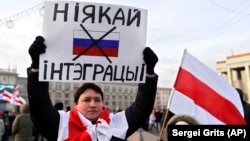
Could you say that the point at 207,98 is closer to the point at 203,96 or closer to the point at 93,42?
the point at 203,96

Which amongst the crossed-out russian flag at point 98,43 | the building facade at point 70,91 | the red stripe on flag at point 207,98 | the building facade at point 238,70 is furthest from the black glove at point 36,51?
the building facade at point 70,91

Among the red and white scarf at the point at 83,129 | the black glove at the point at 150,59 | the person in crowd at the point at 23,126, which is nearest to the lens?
the red and white scarf at the point at 83,129

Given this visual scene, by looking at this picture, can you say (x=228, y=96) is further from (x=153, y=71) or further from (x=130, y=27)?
(x=130, y=27)

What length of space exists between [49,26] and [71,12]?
0.63ft

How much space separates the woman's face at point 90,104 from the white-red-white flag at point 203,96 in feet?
2.36

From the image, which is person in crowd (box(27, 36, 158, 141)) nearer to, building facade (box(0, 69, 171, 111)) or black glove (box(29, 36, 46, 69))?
black glove (box(29, 36, 46, 69))

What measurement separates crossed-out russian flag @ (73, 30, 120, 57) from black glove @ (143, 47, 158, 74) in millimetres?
239

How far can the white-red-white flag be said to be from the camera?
2.73m

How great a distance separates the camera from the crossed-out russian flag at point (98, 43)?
7.97 ft

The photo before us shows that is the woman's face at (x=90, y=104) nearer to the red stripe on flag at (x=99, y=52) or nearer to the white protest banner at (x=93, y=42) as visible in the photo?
the white protest banner at (x=93, y=42)

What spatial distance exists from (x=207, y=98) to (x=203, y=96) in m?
0.04

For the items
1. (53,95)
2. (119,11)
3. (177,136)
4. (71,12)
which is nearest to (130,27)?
(119,11)

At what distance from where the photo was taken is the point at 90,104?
2.16 metres

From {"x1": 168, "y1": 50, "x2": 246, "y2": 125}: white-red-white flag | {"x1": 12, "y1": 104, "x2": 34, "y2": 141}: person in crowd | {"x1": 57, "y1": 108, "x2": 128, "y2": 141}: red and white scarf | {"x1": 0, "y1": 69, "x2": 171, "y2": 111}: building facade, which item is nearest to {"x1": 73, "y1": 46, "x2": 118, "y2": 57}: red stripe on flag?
{"x1": 57, "y1": 108, "x2": 128, "y2": 141}: red and white scarf
